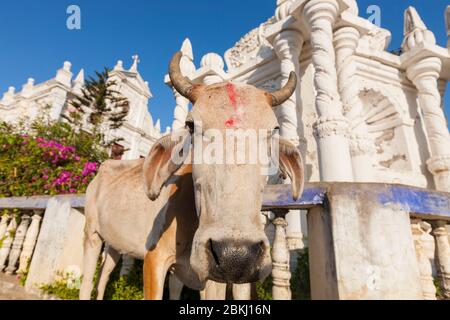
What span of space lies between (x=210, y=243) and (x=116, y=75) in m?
30.5

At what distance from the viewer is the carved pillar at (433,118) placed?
21.7 ft

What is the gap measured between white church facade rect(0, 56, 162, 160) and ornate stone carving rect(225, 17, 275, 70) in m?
15.2

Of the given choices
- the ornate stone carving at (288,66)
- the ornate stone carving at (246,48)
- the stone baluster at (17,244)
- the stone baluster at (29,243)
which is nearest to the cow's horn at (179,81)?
the stone baluster at (29,243)

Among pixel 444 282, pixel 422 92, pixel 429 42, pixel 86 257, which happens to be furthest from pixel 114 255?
pixel 429 42

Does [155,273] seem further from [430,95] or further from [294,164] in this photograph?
[430,95]

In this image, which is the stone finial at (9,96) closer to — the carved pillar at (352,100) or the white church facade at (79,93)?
the white church facade at (79,93)

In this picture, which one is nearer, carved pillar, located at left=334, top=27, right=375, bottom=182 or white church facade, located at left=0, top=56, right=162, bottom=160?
carved pillar, located at left=334, top=27, right=375, bottom=182

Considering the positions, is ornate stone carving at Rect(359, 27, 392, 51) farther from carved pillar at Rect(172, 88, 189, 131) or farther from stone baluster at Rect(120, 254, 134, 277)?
stone baluster at Rect(120, 254, 134, 277)

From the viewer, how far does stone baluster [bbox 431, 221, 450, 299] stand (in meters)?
2.08

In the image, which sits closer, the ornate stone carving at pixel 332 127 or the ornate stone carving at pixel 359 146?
the ornate stone carving at pixel 332 127

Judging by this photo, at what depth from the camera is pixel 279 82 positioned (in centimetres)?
775

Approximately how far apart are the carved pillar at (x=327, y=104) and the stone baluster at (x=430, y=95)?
3.27 metres

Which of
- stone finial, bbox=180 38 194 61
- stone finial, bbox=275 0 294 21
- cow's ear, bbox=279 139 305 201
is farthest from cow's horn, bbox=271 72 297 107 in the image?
stone finial, bbox=180 38 194 61

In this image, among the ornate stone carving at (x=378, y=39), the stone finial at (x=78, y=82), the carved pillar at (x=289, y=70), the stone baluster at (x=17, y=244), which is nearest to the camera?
the stone baluster at (x=17, y=244)
